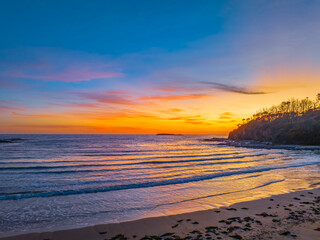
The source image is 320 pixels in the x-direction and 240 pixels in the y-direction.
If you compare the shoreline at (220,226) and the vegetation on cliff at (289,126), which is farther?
the vegetation on cliff at (289,126)

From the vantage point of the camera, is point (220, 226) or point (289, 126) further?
point (289, 126)

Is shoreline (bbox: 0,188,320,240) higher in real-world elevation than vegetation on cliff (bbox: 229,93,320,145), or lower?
lower

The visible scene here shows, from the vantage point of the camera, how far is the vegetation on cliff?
75.3 meters

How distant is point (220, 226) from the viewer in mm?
7277

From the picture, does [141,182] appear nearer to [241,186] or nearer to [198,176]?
[198,176]

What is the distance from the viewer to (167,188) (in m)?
14.0

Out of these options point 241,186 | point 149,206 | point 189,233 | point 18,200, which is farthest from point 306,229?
point 18,200

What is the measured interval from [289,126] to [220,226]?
97421 millimetres

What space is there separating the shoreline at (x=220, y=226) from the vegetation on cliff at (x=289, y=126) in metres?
78.1

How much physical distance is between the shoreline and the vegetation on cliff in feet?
256

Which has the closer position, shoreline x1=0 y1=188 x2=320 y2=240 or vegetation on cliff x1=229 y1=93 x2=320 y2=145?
shoreline x1=0 y1=188 x2=320 y2=240

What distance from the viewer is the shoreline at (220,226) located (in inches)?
256

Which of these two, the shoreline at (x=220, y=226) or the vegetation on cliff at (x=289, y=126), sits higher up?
the vegetation on cliff at (x=289, y=126)

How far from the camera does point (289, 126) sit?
8869 centimetres
